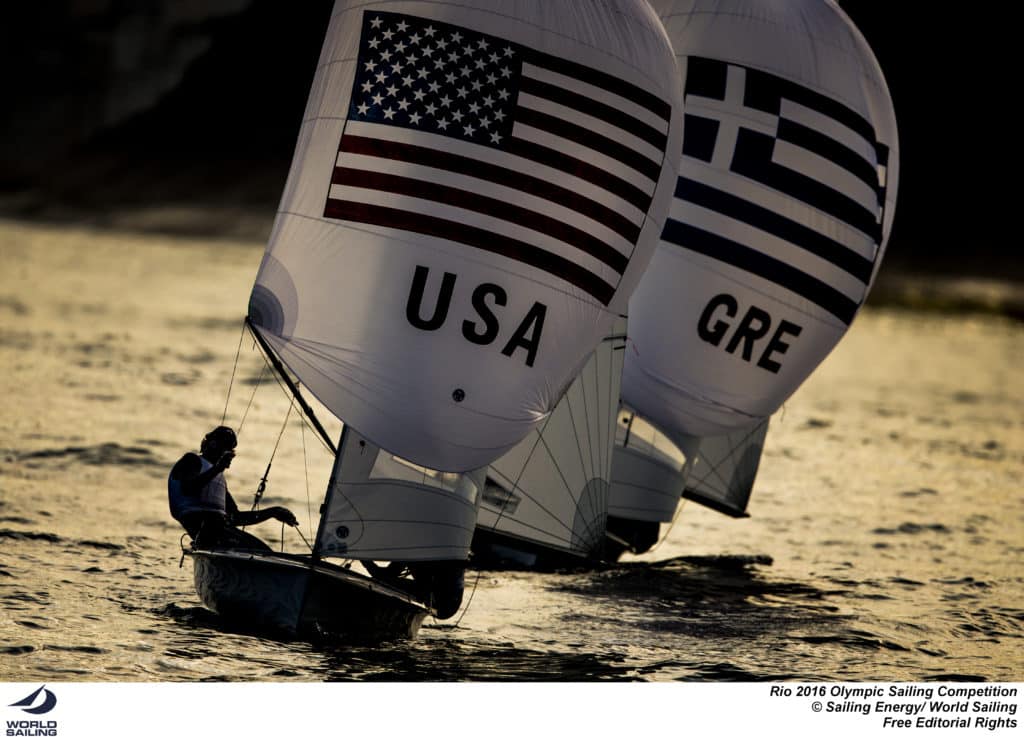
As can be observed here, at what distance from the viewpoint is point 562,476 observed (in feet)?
52.5

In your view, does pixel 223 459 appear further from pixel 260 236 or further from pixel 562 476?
pixel 260 236

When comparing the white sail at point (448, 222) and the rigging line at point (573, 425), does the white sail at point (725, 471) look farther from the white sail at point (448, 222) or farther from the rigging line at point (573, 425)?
the white sail at point (448, 222)

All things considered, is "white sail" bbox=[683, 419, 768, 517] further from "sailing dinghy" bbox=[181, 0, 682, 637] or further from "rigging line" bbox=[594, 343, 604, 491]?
"sailing dinghy" bbox=[181, 0, 682, 637]

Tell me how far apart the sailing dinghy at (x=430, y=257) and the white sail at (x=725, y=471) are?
615 cm

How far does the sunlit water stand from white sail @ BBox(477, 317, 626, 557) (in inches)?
22.1

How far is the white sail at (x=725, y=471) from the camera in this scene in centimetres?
1927

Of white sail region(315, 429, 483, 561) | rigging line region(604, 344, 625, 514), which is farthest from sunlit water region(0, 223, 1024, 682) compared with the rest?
rigging line region(604, 344, 625, 514)

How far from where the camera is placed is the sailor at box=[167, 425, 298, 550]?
12.5m

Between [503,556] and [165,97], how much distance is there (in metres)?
64.7

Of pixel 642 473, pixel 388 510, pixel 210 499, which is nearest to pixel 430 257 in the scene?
pixel 388 510

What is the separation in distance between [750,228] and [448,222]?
16.3 feet
